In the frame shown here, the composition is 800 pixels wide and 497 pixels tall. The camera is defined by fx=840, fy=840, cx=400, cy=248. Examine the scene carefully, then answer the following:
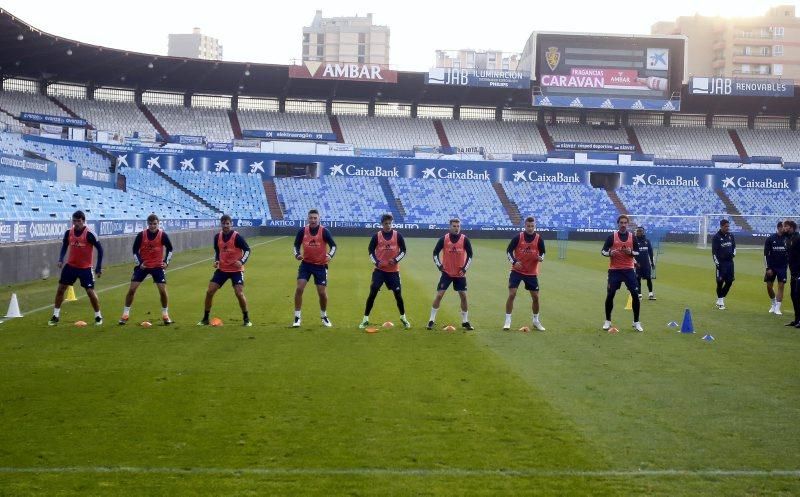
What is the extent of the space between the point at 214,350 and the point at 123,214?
1222 inches

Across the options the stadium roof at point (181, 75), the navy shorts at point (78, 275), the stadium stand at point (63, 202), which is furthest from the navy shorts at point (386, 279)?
the stadium roof at point (181, 75)

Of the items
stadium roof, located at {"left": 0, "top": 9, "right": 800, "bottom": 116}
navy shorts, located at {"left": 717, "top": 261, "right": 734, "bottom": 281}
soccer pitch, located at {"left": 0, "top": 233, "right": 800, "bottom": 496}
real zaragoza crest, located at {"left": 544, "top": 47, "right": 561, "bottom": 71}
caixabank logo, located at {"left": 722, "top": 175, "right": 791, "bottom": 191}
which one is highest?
real zaragoza crest, located at {"left": 544, "top": 47, "right": 561, "bottom": 71}

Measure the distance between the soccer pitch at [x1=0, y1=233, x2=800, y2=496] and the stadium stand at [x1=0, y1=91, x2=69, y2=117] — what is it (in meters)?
49.4

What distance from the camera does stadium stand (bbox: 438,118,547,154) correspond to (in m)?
75.9

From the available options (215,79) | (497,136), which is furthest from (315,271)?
(497,136)

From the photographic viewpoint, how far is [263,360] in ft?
38.2

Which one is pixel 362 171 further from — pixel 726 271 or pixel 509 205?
pixel 726 271

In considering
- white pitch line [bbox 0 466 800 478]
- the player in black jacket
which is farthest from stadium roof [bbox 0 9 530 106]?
white pitch line [bbox 0 466 800 478]

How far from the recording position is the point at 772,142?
7938 centimetres

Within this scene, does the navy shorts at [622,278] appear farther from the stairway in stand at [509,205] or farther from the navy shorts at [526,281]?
the stairway in stand at [509,205]

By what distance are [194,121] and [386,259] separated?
6049 centimetres

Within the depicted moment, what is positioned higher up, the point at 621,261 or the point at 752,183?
the point at 752,183

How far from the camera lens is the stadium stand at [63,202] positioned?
29.6 meters

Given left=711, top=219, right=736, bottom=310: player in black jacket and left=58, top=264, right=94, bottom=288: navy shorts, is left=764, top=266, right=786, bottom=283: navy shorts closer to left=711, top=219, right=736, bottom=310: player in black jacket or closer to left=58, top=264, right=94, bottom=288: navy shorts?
left=711, top=219, right=736, bottom=310: player in black jacket
